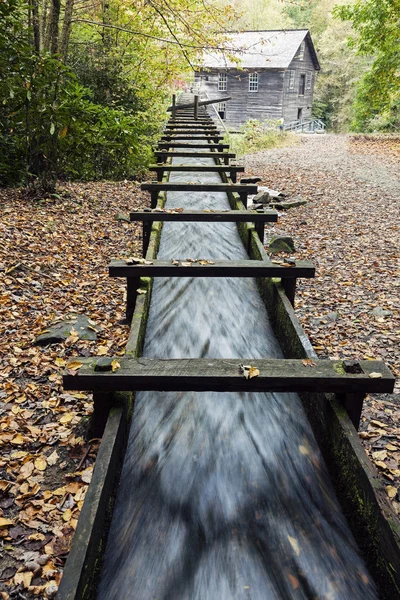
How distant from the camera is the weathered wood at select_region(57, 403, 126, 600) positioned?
1544mm

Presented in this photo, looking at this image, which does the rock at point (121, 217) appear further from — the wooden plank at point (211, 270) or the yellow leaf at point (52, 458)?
the yellow leaf at point (52, 458)

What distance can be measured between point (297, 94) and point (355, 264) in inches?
1413

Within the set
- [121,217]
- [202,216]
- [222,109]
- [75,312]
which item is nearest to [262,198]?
[121,217]

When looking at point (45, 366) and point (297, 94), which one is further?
point (297, 94)

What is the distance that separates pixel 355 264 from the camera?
750 cm

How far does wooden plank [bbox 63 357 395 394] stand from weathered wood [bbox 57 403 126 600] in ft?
0.74

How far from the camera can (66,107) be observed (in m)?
8.43

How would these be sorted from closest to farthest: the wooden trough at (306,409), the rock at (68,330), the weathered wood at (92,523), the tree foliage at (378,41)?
the weathered wood at (92,523), the wooden trough at (306,409), the rock at (68,330), the tree foliage at (378,41)

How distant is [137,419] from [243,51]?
39.1ft

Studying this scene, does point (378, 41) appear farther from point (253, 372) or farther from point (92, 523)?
point (92, 523)

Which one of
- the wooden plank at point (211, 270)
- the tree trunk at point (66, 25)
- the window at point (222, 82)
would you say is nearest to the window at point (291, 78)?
the window at point (222, 82)

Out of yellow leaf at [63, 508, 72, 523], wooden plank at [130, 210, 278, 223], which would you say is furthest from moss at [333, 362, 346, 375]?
wooden plank at [130, 210, 278, 223]

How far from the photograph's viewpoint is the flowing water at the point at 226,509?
6.63ft

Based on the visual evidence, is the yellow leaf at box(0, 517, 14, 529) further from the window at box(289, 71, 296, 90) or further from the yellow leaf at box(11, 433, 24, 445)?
the window at box(289, 71, 296, 90)
